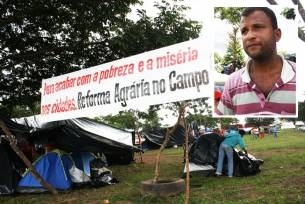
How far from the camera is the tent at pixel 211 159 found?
452 inches

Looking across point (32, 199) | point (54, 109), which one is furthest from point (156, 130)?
point (54, 109)

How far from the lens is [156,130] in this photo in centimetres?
2978

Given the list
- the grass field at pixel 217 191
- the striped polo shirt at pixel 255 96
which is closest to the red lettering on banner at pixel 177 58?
the striped polo shirt at pixel 255 96

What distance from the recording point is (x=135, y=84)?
6293 mm

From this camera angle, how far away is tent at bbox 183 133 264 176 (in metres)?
11.5

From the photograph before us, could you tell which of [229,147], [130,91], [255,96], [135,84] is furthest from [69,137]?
[255,96]

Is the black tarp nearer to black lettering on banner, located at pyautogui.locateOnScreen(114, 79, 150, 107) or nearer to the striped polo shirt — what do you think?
black lettering on banner, located at pyautogui.locateOnScreen(114, 79, 150, 107)

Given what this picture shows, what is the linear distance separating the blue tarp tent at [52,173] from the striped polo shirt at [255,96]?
637 centimetres

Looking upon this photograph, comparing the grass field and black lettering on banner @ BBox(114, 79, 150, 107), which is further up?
black lettering on banner @ BBox(114, 79, 150, 107)

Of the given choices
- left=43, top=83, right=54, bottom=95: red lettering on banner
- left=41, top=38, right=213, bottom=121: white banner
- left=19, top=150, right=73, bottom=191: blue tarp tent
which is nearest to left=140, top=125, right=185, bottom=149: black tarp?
left=19, top=150, right=73, bottom=191: blue tarp tent

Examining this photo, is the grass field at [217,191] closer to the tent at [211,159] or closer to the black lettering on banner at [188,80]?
the tent at [211,159]

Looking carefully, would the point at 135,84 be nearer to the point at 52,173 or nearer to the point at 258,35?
the point at 258,35

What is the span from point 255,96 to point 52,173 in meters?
6.81

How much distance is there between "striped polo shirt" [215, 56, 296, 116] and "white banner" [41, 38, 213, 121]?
0.39 m
